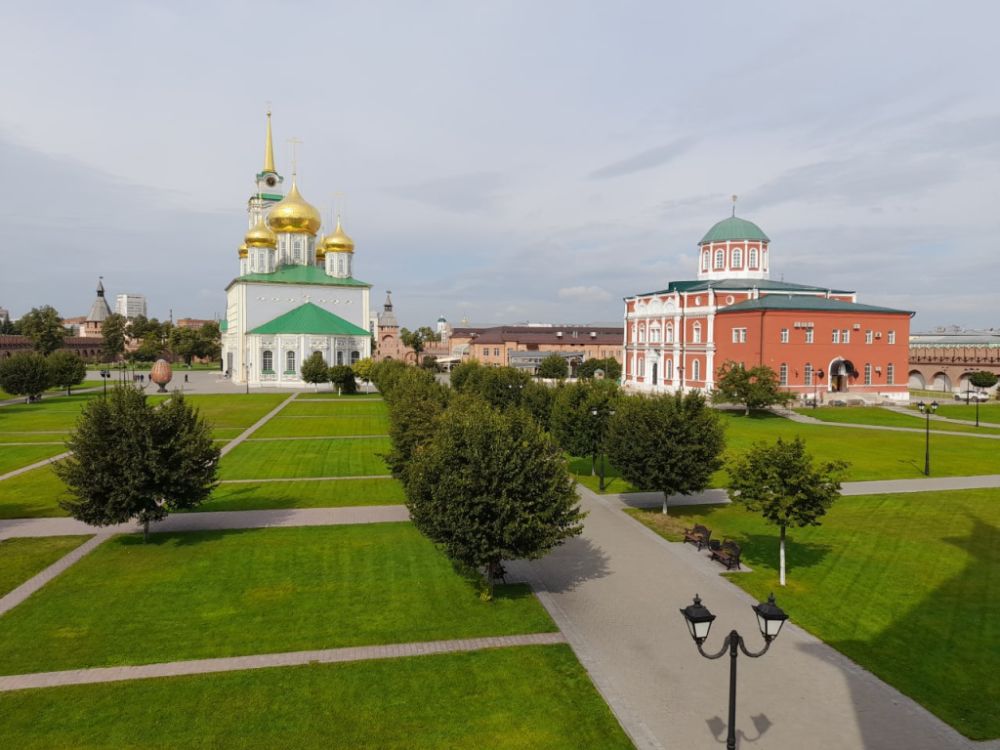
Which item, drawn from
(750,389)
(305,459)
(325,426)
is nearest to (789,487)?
(305,459)

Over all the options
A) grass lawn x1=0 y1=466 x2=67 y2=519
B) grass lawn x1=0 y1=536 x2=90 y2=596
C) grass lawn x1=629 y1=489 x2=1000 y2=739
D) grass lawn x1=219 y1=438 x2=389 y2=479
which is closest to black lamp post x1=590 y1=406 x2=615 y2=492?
grass lawn x1=629 y1=489 x2=1000 y2=739

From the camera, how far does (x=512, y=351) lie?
10481cm

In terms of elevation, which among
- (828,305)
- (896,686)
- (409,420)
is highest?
(828,305)

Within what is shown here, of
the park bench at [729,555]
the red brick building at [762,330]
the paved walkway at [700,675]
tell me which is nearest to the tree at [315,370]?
the red brick building at [762,330]

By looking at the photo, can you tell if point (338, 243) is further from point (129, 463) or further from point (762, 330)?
point (129, 463)

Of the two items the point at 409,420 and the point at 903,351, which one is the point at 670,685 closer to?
the point at 409,420

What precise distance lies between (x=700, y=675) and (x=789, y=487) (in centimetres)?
555

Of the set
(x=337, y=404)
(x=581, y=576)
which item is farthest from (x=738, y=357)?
(x=581, y=576)

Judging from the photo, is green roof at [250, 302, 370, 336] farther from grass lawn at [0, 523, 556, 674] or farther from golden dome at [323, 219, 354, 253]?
grass lawn at [0, 523, 556, 674]

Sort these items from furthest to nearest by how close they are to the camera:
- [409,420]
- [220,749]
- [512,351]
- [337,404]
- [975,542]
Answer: [512,351], [337,404], [409,420], [975,542], [220,749]

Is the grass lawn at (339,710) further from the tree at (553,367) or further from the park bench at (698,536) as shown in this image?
the tree at (553,367)

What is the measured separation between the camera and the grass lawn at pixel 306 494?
2242 centimetres

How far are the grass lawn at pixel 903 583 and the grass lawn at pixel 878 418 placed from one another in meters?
20.6

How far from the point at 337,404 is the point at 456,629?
4528 centimetres
